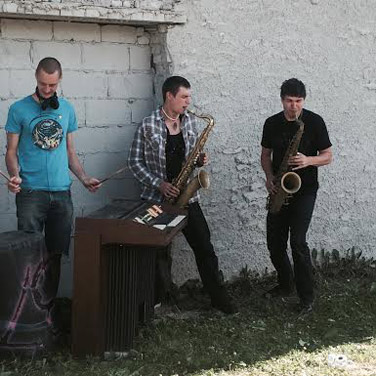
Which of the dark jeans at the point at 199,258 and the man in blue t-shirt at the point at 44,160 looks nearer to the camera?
the man in blue t-shirt at the point at 44,160

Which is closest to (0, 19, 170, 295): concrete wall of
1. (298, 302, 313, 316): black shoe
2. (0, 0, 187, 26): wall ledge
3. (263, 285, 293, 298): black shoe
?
(0, 0, 187, 26): wall ledge

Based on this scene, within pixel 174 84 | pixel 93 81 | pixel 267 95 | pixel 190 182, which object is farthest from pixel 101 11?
pixel 267 95

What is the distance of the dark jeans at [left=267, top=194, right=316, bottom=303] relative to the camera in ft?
18.0

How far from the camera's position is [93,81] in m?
5.63

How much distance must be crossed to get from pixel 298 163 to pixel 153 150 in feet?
3.29

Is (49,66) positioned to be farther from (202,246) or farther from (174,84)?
(202,246)

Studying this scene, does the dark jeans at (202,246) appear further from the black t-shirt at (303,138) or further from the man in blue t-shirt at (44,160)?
the man in blue t-shirt at (44,160)

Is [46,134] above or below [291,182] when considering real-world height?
above

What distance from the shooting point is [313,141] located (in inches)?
215

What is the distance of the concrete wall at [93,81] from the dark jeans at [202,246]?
26.2 inches

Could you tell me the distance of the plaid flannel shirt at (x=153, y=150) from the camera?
530cm

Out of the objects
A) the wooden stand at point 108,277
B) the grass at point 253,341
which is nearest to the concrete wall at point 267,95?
the grass at point 253,341

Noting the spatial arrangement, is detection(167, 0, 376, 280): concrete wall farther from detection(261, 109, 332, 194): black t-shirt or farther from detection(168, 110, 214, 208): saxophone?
detection(168, 110, 214, 208): saxophone

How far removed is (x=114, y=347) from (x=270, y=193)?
168 cm
